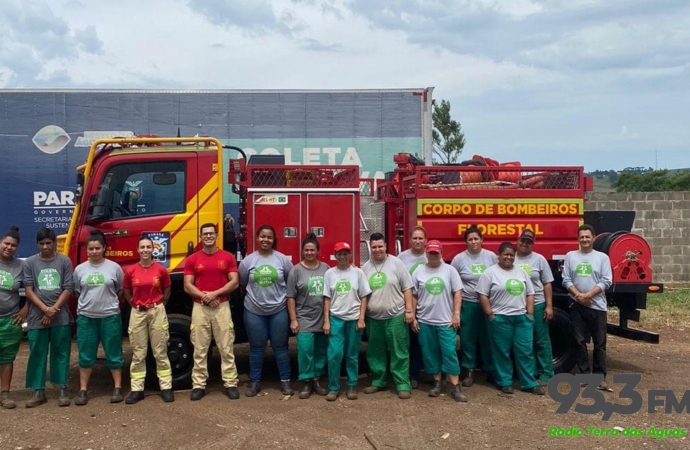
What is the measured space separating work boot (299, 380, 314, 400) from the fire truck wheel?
3.82 feet

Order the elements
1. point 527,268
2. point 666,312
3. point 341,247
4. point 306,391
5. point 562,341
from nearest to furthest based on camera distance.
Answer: point 341,247 < point 306,391 < point 527,268 < point 562,341 < point 666,312

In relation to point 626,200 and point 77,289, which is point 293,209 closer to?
point 77,289

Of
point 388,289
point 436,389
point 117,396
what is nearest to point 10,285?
point 117,396

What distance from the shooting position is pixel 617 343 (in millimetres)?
8820

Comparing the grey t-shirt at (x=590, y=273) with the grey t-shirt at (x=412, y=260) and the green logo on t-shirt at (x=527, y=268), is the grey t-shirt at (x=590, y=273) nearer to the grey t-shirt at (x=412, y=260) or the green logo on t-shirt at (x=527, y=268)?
the green logo on t-shirt at (x=527, y=268)

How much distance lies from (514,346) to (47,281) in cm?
436

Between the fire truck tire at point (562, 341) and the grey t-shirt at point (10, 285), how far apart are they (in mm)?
5222

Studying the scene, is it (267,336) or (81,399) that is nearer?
(81,399)

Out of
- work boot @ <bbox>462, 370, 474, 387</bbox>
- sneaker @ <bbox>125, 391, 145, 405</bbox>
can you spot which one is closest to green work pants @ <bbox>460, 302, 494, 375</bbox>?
work boot @ <bbox>462, 370, 474, 387</bbox>

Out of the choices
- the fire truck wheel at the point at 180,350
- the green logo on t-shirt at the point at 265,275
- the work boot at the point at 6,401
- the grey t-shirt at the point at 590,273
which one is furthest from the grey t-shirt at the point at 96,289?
the grey t-shirt at the point at 590,273

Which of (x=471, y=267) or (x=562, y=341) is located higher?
(x=471, y=267)

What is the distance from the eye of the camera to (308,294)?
612cm

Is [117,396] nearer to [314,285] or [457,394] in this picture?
[314,285]

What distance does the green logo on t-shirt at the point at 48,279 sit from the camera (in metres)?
5.85
